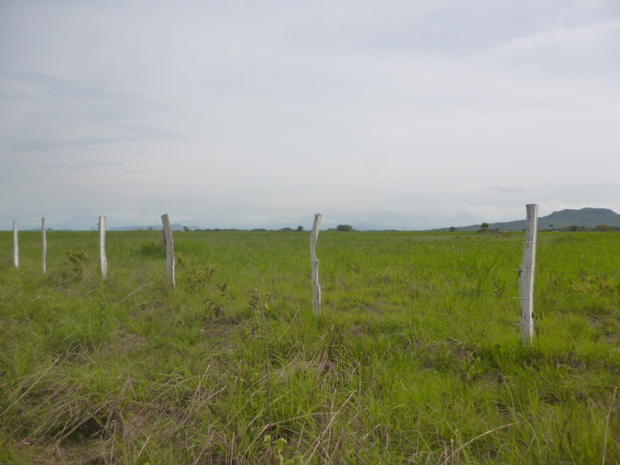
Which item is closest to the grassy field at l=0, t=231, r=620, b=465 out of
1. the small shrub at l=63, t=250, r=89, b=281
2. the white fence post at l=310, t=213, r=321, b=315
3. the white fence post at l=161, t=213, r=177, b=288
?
the white fence post at l=310, t=213, r=321, b=315

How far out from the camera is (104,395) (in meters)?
3.96

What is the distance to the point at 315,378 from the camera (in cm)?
412

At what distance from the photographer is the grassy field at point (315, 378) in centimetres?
318

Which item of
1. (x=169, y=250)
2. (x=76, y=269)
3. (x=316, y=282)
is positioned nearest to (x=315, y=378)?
(x=316, y=282)

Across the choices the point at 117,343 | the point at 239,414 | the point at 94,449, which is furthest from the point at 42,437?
the point at 117,343

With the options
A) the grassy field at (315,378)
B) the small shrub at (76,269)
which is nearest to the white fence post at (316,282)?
the grassy field at (315,378)

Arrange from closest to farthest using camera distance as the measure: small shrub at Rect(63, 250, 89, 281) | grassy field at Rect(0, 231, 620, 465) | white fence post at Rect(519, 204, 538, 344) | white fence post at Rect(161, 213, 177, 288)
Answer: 1. grassy field at Rect(0, 231, 620, 465)
2. white fence post at Rect(519, 204, 538, 344)
3. white fence post at Rect(161, 213, 177, 288)
4. small shrub at Rect(63, 250, 89, 281)

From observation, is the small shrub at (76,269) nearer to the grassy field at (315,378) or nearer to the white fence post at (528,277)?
the grassy field at (315,378)

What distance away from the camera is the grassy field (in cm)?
318

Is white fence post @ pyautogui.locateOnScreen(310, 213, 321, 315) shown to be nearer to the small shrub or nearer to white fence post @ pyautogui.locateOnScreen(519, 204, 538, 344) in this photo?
white fence post @ pyautogui.locateOnScreen(519, 204, 538, 344)

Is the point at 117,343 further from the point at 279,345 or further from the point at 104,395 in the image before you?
the point at 279,345

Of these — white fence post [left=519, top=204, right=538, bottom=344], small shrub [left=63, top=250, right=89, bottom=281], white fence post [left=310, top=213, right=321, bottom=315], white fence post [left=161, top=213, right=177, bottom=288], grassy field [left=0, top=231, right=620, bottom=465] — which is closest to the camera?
grassy field [left=0, top=231, right=620, bottom=465]

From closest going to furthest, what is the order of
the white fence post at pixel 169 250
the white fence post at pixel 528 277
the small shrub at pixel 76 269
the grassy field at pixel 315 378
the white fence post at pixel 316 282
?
the grassy field at pixel 315 378, the white fence post at pixel 528 277, the white fence post at pixel 316 282, the white fence post at pixel 169 250, the small shrub at pixel 76 269

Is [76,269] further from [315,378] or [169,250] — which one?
[315,378]
